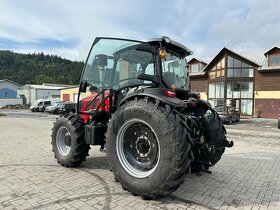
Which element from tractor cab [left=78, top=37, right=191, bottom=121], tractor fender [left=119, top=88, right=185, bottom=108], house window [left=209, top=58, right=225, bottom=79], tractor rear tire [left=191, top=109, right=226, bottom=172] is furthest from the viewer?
house window [left=209, top=58, right=225, bottom=79]

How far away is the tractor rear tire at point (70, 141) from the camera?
5109 mm

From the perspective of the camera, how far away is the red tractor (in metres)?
3.53

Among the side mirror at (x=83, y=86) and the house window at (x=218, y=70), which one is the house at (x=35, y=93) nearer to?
the house window at (x=218, y=70)

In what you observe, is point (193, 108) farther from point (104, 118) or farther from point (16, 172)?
point (16, 172)

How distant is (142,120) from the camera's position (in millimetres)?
3789

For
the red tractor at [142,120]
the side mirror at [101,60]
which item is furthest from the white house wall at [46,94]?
the side mirror at [101,60]

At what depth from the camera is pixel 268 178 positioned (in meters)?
5.14

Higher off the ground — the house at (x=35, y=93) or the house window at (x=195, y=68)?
the house window at (x=195, y=68)

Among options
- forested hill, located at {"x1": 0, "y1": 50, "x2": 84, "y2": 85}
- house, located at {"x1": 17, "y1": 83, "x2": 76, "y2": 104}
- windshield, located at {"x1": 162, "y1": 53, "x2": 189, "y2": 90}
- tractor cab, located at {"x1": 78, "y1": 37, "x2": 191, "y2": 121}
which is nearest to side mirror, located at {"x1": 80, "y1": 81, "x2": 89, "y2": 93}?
tractor cab, located at {"x1": 78, "y1": 37, "x2": 191, "y2": 121}

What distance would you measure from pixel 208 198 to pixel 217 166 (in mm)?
2068

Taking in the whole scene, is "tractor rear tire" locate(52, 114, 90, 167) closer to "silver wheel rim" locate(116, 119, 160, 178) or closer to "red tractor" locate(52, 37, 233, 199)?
"red tractor" locate(52, 37, 233, 199)

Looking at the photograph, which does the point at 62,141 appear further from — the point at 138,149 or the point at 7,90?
the point at 7,90

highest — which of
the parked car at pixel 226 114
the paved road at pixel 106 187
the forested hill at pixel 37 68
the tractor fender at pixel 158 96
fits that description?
the forested hill at pixel 37 68

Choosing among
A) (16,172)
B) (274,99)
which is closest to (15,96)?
(274,99)
